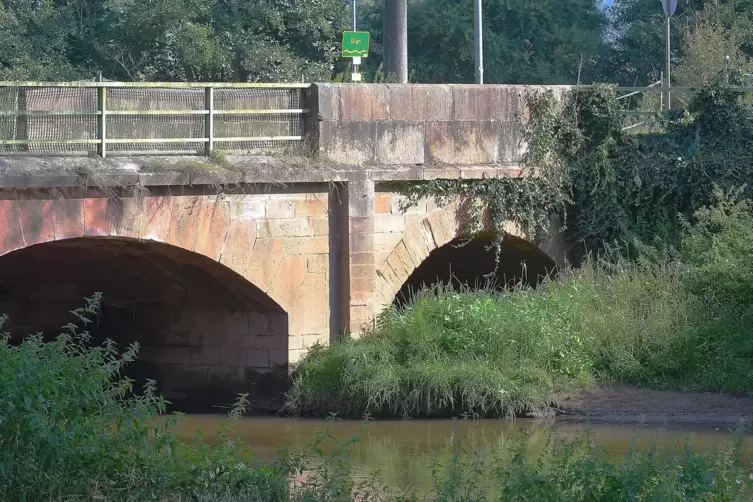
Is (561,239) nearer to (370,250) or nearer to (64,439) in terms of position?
(370,250)

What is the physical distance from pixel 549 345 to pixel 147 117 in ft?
15.6

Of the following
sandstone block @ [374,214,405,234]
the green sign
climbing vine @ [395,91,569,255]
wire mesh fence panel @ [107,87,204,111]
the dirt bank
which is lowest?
the dirt bank

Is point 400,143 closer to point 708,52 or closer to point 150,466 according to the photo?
point 150,466

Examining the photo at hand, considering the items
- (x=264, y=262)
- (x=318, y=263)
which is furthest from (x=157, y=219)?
(x=318, y=263)

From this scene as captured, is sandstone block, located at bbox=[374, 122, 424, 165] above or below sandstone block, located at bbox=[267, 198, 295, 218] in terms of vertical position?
above

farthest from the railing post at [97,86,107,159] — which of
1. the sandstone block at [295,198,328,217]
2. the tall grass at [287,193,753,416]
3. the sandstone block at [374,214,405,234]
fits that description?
the sandstone block at [374,214,405,234]

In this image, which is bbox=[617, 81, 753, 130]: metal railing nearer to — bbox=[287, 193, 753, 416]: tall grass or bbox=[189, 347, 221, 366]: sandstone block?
bbox=[287, 193, 753, 416]: tall grass

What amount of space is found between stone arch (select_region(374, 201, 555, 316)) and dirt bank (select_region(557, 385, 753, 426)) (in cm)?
244

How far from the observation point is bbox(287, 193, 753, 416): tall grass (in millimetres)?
12531

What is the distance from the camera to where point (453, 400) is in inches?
488

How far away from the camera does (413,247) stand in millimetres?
14234

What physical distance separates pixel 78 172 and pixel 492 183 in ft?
17.3

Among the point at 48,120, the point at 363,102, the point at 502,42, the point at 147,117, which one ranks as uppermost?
the point at 502,42

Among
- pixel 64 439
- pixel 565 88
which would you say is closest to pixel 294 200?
pixel 565 88
